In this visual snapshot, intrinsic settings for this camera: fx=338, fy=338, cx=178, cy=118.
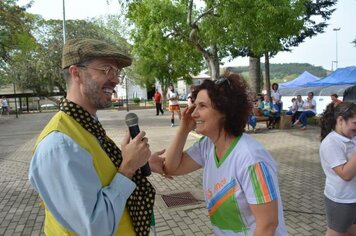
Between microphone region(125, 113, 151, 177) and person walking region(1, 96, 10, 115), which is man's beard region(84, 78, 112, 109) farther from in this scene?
person walking region(1, 96, 10, 115)

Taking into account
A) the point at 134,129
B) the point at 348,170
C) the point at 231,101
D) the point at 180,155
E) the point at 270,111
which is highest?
Answer: the point at 231,101

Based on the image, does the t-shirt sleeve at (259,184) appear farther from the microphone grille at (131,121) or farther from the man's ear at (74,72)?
the man's ear at (74,72)

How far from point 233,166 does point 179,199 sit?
147 inches

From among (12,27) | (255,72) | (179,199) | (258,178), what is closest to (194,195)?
(179,199)

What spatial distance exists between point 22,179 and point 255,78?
13.0 m

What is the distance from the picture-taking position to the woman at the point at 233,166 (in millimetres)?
1651

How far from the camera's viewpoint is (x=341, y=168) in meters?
2.64

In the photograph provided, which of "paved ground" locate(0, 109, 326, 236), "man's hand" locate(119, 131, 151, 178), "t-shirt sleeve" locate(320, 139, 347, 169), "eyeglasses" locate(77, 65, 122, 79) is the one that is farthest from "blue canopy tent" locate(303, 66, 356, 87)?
"man's hand" locate(119, 131, 151, 178)

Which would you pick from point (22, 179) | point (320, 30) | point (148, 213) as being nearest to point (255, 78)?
point (320, 30)

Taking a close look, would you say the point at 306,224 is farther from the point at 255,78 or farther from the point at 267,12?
the point at 255,78

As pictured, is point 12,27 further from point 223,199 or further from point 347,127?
point 223,199

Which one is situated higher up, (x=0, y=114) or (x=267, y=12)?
(x=267, y=12)

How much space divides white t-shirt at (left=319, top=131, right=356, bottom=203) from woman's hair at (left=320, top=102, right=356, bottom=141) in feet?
0.41

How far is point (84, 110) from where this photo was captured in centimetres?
163
